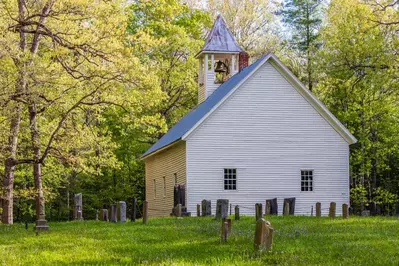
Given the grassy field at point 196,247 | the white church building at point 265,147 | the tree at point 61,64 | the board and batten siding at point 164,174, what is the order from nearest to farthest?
the grassy field at point 196,247 < the tree at point 61,64 < the white church building at point 265,147 < the board and batten siding at point 164,174

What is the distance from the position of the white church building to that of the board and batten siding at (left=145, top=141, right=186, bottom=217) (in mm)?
211

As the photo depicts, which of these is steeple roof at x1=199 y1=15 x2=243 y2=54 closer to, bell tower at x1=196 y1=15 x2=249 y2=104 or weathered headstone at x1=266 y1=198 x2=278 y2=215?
bell tower at x1=196 y1=15 x2=249 y2=104

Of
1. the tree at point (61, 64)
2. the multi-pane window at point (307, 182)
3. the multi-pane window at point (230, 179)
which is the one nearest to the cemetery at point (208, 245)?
the tree at point (61, 64)

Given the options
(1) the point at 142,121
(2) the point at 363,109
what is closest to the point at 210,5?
(2) the point at 363,109

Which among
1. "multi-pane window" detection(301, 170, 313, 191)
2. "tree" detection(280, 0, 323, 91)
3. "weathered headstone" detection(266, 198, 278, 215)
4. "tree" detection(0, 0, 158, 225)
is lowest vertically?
"weathered headstone" detection(266, 198, 278, 215)

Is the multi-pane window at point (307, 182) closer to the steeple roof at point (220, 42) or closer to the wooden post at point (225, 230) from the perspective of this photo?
the steeple roof at point (220, 42)

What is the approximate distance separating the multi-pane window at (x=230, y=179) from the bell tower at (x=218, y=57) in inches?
310

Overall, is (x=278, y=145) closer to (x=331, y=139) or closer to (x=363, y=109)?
(x=331, y=139)

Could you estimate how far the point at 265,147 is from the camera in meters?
33.2

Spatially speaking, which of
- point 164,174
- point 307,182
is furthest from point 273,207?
point 164,174

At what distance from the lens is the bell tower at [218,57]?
39.5m

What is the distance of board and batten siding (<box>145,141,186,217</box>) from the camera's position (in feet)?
112

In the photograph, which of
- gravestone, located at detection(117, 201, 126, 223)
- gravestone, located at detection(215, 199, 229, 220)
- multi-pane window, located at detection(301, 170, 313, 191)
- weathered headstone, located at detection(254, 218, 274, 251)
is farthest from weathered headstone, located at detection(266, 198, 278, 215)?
weathered headstone, located at detection(254, 218, 274, 251)

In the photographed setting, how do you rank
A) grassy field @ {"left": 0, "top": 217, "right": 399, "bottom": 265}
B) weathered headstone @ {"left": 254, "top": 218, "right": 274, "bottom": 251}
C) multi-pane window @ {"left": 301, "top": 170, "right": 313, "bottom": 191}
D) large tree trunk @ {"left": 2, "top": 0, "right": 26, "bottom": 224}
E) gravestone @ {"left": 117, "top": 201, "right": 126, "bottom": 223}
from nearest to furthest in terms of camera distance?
grassy field @ {"left": 0, "top": 217, "right": 399, "bottom": 265} → weathered headstone @ {"left": 254, "top": 218, "right": 274, "bottom": 251} → gravestone @ {"left": 117, "top": 201, "right": 126, "bottom": 223} → large tree trunk @ {"left": 2, "top": 0, "right": 26, "bottom": 224} → multi-pane window @ {"left": 301, "top": 170, "right": 313, "bottom": 191}
